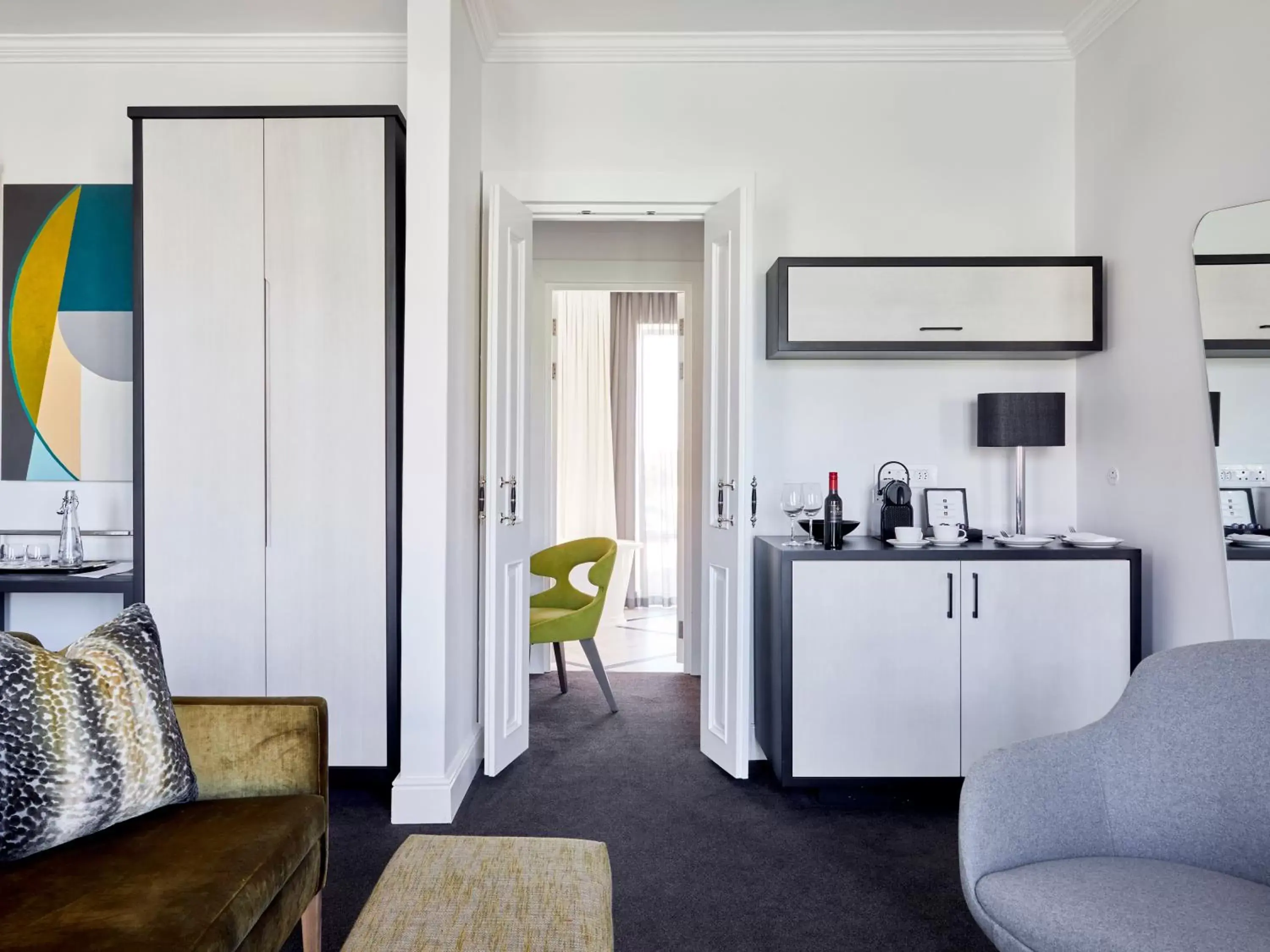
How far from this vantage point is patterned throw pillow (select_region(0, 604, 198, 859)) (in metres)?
1.40

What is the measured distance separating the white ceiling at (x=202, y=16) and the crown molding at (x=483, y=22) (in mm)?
263

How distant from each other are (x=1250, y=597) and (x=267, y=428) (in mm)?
3119

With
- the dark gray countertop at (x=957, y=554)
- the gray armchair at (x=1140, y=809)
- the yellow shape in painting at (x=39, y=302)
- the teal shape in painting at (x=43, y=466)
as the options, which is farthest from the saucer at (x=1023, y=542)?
the yellow shape in painting at (x=39, y=302)

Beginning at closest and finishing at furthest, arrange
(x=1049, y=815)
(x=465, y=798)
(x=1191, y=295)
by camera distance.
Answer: (x=1049, y=815) < (x=1191, y=295) < (x=465, y=798)

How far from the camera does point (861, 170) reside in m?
3.28

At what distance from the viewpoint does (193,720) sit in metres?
1.78

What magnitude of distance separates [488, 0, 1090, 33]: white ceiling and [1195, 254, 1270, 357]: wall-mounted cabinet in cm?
123

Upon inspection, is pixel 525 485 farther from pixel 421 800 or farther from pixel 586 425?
pixel 586 425

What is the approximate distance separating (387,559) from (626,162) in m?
1.83

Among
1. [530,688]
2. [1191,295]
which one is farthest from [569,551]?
[1191,295]

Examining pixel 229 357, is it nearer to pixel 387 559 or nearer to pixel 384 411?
pixel 384 411

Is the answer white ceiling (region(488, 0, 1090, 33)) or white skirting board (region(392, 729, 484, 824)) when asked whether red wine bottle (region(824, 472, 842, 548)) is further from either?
white ceiling (region(488, 0, 1090, 33))

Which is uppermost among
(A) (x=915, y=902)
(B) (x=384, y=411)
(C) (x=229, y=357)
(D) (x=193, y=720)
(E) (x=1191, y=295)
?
(E) (x=1191, y=295)

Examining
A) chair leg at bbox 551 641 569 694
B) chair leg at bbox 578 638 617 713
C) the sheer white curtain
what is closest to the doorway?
the sheer white curtain
